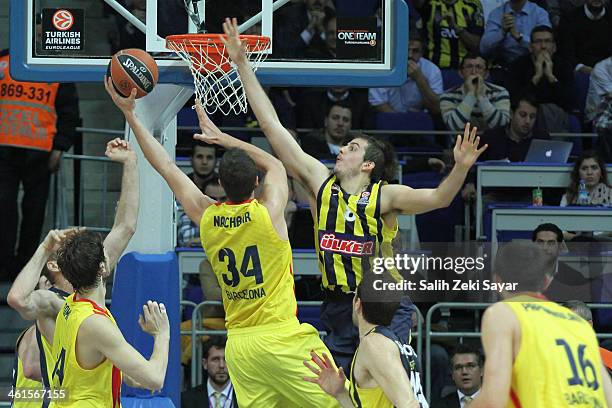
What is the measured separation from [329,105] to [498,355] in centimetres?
739

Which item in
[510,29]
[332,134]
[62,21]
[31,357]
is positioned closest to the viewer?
[31,357]

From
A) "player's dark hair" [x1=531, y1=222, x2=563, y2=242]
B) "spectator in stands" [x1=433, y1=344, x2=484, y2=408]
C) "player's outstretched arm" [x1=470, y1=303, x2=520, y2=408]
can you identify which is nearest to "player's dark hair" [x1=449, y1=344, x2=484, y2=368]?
"spectator in stands" [x1=433, y1=344, x2=484, y2=408]

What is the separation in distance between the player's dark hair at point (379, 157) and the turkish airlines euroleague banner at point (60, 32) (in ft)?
6.69

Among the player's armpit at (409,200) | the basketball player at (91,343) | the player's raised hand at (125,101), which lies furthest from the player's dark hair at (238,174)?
the basketball player at (91,343)

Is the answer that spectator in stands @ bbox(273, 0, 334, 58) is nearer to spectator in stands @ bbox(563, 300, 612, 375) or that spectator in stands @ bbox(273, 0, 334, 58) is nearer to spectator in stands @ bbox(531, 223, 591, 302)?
spectator in stands @ bbox(531, 223, 591, 302)

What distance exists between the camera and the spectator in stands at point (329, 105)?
12344mm

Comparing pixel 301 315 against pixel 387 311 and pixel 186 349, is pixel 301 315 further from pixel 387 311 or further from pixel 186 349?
pixel 387 311

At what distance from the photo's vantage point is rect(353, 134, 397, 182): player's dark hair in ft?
25.2

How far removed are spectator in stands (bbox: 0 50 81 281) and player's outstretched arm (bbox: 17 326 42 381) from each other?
12.9 feet

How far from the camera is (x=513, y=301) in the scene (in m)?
5.41

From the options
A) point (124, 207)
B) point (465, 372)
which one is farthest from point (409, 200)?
point (465, 372)

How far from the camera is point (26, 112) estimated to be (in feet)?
36.9

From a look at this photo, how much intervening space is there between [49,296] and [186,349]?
11.4 ft

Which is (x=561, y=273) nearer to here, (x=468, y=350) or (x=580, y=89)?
(x=468, y=350)
